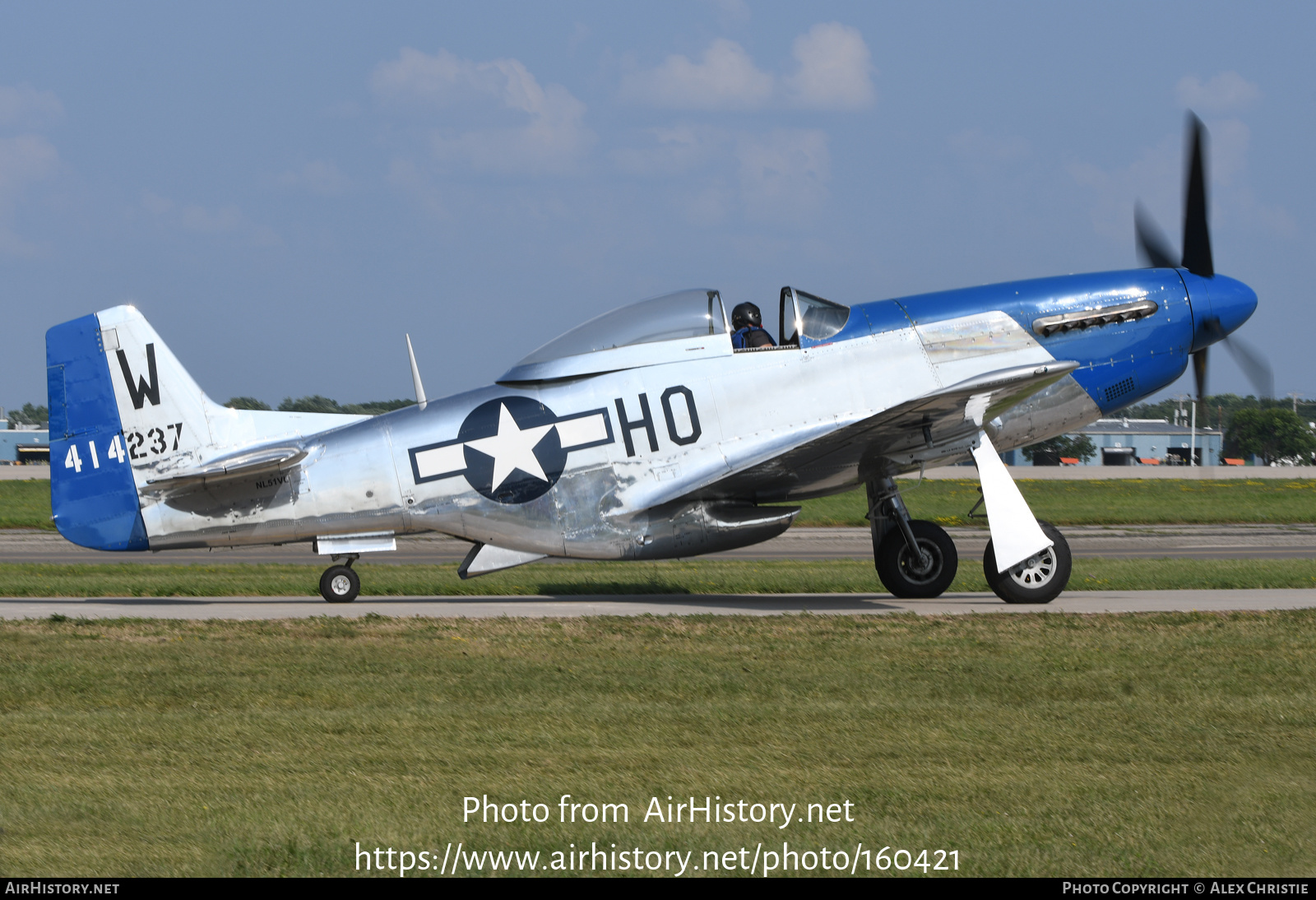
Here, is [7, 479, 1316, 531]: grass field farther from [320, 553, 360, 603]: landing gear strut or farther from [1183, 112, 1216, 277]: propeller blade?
[320, 553, 360, 603]: landing gear strut

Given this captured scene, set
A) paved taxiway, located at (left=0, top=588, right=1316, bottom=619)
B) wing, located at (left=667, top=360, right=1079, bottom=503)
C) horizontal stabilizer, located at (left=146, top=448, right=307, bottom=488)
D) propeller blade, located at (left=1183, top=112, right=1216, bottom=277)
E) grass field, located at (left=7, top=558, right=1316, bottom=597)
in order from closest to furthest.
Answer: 1. wing, located at (left=667, top=360, right=1079, bottom=503)
2. horizontal stabilizer, located at (left=146, top=448, right=307, bottom=488)
3. paved taxiway, located at (left=0, top=588, right=1316, bottom=619)
4. propeller blade, located at (left=1183, top=112, right=1216, bottom=277)
5. grass field, located at (left=7, top=558, right=1316, bottom=597)

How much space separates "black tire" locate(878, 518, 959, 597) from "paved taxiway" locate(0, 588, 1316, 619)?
0.20 meters

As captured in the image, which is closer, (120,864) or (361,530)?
(120,864)

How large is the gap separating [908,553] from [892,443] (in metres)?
1.51

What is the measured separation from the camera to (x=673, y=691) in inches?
305

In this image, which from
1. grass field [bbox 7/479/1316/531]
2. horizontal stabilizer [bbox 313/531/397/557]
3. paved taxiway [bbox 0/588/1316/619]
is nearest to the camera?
paved taxiway [bbox 0/588/1316/619]

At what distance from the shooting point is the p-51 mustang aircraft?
11.9 meters

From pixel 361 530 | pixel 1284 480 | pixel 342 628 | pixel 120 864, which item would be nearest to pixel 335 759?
pixel 120 864

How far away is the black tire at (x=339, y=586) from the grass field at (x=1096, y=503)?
20.0 meters

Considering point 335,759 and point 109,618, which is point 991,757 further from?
point 109,618

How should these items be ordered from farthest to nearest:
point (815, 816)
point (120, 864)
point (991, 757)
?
1. point (991, 757)
2. point (815, 816)
3. point (120, 864)

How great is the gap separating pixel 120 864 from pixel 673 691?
387 cm

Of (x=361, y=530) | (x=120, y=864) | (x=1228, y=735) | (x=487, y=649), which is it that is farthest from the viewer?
(x=361, y=530)

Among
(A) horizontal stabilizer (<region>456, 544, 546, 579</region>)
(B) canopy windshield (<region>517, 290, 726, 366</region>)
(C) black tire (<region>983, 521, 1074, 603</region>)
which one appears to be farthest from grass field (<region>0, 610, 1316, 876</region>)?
(B) canopy windshield (<region>517, 290, 726, 366</region>)
